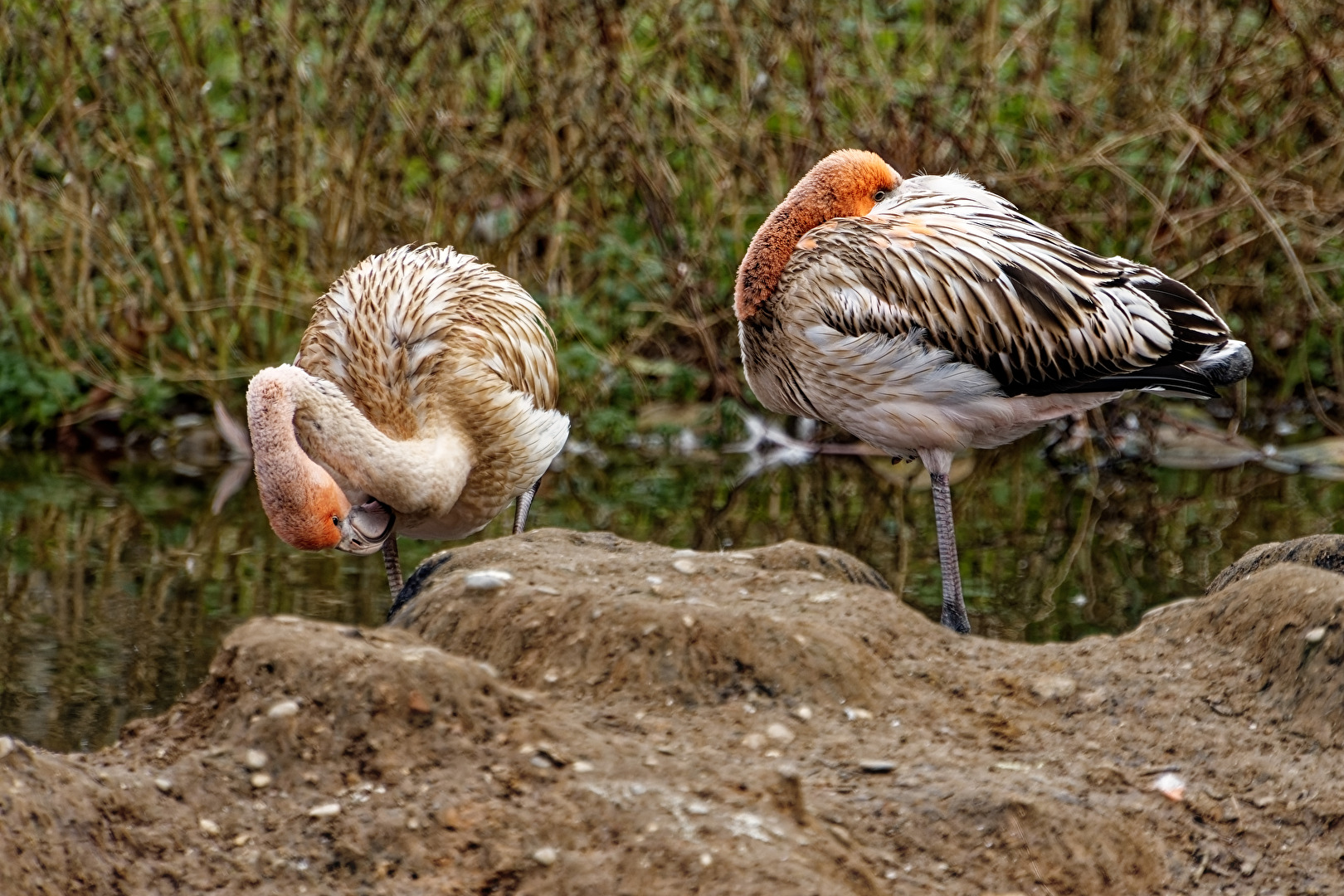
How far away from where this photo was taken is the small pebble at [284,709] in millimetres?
3998

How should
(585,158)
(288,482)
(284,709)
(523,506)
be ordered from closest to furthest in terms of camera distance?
1. (284,709)
2. (288,482)
3. (523,506)
4. (585,158)

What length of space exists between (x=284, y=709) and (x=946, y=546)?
2847 millimetres

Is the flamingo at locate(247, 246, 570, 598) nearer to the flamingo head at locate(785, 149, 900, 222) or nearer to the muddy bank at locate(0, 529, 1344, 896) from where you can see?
the muddy bank at locate(0, 529, 1344, 896)

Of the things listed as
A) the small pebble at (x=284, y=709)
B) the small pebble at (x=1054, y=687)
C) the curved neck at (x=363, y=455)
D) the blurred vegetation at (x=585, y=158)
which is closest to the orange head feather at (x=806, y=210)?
the curved neck at (x=363, y=455)

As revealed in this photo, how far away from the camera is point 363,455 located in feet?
17.9

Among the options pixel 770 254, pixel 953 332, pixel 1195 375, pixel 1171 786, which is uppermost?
pixel 770 254

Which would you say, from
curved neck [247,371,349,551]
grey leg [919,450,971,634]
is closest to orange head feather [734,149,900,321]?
grey leg [919,450,971,634]

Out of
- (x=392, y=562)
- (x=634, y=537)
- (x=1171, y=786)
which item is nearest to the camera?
(x=1171, y=786)

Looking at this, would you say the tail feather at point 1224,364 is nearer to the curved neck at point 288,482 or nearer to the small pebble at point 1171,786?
the small pebble at point 1171,786

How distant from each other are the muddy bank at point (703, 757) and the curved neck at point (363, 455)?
70 centimetres

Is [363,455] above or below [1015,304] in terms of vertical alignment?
below

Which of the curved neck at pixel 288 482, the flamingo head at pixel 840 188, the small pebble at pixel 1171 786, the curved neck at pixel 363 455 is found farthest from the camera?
the flamingo head at pixel 840 188

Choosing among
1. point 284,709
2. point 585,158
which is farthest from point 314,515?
point 585,158

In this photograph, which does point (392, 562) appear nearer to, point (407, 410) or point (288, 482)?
point (407, 410)
